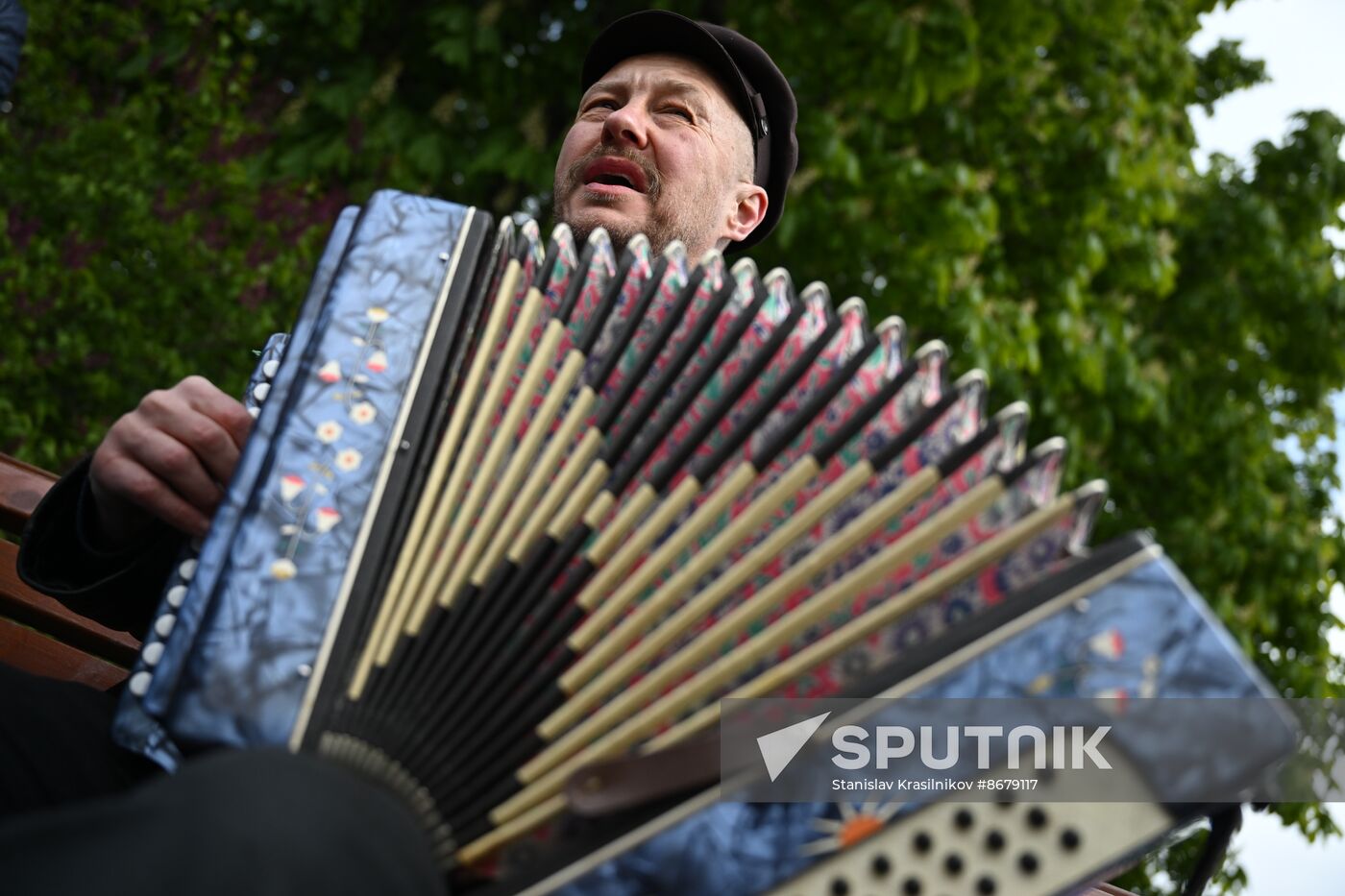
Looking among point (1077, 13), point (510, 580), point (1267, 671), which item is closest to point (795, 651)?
point (510, 580)

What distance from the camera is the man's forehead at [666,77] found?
8.17ft

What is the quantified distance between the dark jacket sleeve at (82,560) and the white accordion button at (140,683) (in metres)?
0.46

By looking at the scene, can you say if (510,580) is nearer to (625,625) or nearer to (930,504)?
(625,625)

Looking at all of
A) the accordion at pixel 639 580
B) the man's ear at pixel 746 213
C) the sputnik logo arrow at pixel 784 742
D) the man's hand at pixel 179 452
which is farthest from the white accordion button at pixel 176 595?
the man's ear at pixel 746 213

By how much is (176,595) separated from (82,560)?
48 centimetres

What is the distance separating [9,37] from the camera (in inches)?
136

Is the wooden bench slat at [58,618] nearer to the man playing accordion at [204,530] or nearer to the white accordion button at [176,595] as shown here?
the man playing accordion at [204,530]

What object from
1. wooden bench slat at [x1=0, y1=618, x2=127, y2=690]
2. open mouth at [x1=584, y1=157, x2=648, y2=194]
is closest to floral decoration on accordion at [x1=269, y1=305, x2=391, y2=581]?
open mouth at [x1=584, y1=157, x2=648, y2=194]

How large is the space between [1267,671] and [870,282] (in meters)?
3.52

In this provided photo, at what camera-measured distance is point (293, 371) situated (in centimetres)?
154

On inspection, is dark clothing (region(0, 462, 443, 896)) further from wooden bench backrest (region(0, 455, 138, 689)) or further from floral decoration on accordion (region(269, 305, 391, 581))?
wooden bench backrest (region(0, 455, 138, 689))

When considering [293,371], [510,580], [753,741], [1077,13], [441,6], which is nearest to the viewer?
[753,741]

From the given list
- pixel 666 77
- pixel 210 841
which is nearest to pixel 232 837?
pixel 210 841

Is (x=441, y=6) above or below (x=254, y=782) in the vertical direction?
above
